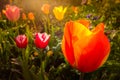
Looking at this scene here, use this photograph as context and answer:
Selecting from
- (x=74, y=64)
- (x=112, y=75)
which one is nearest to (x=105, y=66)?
(x=112, y=75)

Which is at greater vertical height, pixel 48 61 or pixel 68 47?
pixel 68 47

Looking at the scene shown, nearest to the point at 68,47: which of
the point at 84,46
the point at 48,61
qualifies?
the point at 84,46

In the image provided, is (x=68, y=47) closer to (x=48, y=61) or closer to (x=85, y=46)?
(x=85, y=46)

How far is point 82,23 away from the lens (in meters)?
1.13

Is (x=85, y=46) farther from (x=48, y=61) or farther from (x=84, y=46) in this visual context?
(x=48, y=61)

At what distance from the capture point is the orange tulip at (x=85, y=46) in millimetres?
1016

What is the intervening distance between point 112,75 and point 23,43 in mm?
528

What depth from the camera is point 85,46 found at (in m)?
1.02

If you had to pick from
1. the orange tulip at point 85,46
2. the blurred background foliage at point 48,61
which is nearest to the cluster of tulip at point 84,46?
the orange tulip at point 85,46

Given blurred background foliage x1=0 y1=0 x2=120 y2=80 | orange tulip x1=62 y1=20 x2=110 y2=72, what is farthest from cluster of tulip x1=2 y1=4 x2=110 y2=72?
blurred background foliage x1=0 y1=0 x2=120 y2=80

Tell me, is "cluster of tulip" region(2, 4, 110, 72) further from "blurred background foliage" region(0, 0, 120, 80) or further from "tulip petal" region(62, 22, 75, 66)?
"blurred background foliage" region(0, 0, 120, 80)

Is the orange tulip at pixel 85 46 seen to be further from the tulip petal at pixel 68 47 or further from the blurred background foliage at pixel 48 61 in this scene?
the blurred background foliage at pixel 48 61

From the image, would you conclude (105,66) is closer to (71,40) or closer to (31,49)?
(31,49)

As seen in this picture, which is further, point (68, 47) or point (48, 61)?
point (48, 61)
